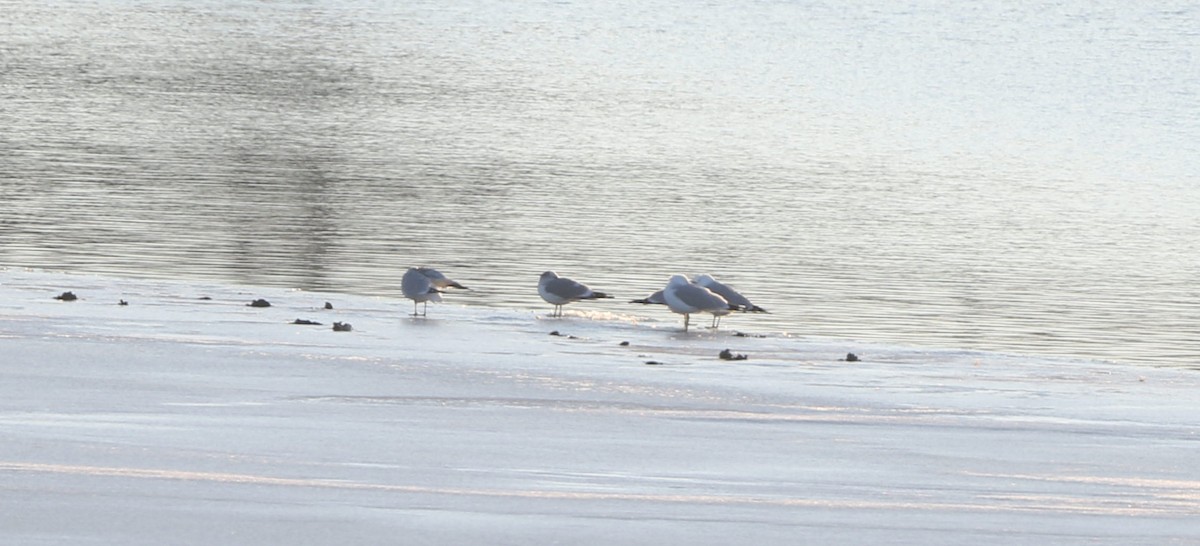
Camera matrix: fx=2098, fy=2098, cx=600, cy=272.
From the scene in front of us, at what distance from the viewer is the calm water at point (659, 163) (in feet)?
57.2

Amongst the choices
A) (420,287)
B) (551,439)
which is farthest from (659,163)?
(551,439)

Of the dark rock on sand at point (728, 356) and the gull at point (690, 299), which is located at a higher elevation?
the gull at point (690, 299)

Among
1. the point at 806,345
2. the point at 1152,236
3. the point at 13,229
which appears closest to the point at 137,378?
the point at 806,345

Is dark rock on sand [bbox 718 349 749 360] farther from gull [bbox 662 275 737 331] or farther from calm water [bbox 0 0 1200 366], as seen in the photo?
calm water [bbox 0 0 1200 366]

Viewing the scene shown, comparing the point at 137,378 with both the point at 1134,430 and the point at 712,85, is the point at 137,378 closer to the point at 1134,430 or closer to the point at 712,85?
the point at 1134,430

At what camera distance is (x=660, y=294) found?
13781 mm

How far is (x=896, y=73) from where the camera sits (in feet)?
131

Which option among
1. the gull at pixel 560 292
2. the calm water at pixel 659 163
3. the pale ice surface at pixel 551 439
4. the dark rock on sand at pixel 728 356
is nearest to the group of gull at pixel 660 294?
the gull at pixel 560 292

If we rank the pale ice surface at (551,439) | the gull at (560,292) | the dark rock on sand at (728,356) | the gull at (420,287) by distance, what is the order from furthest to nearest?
the gull at (560,292) < the gull at (420,287) < the dark rock on sand at (728,356) < the pale ice surface at (551,439)

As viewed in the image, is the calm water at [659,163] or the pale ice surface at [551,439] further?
the calm water at [659,163]

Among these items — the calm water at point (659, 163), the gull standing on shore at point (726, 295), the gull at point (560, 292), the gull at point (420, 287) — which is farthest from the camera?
the calm water at point (659, 163)

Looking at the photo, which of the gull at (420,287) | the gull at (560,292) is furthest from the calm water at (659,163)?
the gull at (420,287)

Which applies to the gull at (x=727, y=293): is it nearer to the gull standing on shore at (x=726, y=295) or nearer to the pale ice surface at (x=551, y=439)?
the gull standing on shore at (x=726, y=295)

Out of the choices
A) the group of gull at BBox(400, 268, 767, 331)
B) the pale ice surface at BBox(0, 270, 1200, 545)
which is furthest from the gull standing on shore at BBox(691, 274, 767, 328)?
the pale ice surface at BBox(0, 270, 1200, 545)
